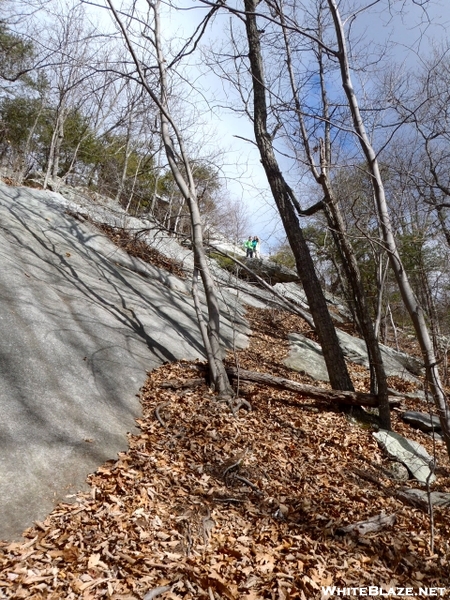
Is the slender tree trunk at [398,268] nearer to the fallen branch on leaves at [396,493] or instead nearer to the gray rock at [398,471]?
the fallen branch on leaves at [396,493]

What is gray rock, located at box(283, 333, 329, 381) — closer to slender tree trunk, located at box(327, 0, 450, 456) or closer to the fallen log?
the fallen log

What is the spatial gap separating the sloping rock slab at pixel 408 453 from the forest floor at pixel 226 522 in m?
0.19

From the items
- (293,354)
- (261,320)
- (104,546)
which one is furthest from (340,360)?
(261,320)

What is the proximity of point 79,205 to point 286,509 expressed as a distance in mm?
12823

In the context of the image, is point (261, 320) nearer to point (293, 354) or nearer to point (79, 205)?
point (293, 354)

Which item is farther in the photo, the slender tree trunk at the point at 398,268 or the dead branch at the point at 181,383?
the dead branch at the point at 181,383

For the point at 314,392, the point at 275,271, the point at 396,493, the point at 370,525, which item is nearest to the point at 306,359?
the point at 314,392

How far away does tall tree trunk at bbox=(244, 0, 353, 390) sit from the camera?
21.7 ft

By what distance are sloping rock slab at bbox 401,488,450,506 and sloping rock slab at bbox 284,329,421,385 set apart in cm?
392

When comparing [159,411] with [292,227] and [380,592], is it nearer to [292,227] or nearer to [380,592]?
[380,592]

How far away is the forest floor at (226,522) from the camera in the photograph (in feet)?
8.87

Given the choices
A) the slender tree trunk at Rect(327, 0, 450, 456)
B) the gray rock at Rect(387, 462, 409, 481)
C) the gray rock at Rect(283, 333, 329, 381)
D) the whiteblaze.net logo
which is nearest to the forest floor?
the whiteblaze.net logo

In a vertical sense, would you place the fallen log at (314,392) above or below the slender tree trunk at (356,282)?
below

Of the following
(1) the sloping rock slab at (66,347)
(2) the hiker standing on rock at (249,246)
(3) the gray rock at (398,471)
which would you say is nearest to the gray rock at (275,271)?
(2) the hiker standing on rock at (249,246)
